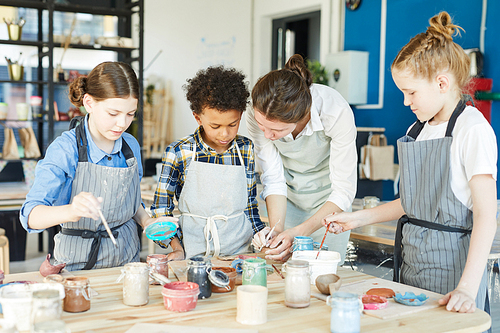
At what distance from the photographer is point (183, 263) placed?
1.75 m

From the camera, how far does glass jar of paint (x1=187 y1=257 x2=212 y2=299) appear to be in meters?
1.42

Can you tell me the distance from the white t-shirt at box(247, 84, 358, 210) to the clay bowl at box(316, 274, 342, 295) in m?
0.63

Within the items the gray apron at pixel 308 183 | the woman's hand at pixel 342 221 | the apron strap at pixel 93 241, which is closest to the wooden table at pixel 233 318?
the apron strap at pixel 93 241

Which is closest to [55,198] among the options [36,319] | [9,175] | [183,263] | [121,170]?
[121,170]

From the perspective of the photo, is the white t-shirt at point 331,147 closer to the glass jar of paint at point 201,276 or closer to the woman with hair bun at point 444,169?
the woman with hair bun at point 444,169

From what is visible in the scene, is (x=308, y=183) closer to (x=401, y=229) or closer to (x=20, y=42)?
(x=401, y=229)

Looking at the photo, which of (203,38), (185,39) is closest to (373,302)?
(203,38)

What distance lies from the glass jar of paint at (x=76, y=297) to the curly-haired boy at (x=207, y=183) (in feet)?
2.00

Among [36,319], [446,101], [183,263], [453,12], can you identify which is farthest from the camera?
[453,12]

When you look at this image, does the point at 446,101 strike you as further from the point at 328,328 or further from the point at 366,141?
the point at 366,141

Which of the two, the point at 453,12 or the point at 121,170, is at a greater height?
the point at 453,12

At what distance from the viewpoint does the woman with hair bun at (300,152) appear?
1868 millimetres

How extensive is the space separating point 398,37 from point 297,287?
16.0 ft

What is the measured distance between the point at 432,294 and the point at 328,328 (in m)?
0.44
